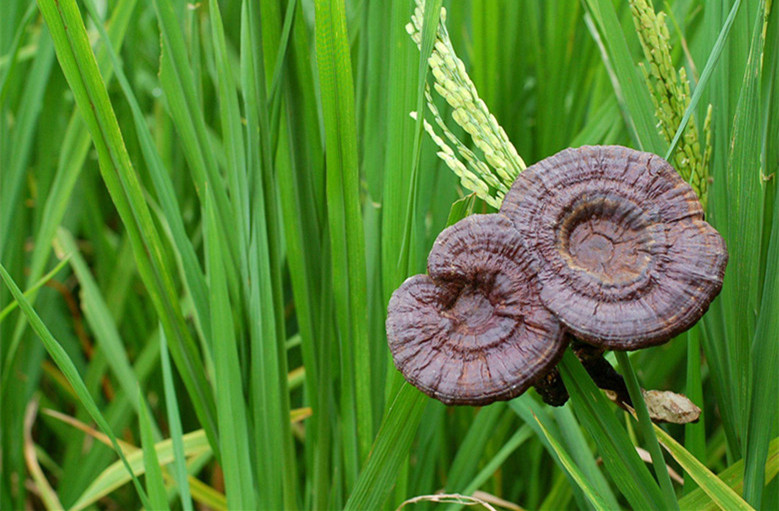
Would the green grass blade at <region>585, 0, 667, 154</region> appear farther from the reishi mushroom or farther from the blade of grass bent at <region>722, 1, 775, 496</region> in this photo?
the reishi mushroom

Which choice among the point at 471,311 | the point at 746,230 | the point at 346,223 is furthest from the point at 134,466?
the point at 746,230

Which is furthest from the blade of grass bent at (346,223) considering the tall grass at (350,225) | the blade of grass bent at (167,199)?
the blade of grass bent at (167,199)

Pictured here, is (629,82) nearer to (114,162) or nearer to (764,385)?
(764,385)

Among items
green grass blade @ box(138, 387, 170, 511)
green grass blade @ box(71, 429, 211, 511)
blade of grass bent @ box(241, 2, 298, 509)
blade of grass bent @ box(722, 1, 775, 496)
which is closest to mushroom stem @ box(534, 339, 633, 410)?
blade of grass bent @ box(722, 1, 775, 496)

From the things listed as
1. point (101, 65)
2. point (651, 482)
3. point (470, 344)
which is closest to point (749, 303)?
point (651, 482)

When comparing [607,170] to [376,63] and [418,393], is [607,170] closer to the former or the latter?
[418,393]

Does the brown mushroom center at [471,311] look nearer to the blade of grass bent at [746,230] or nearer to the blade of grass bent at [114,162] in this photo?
the blade of grass bent at [746,230]
